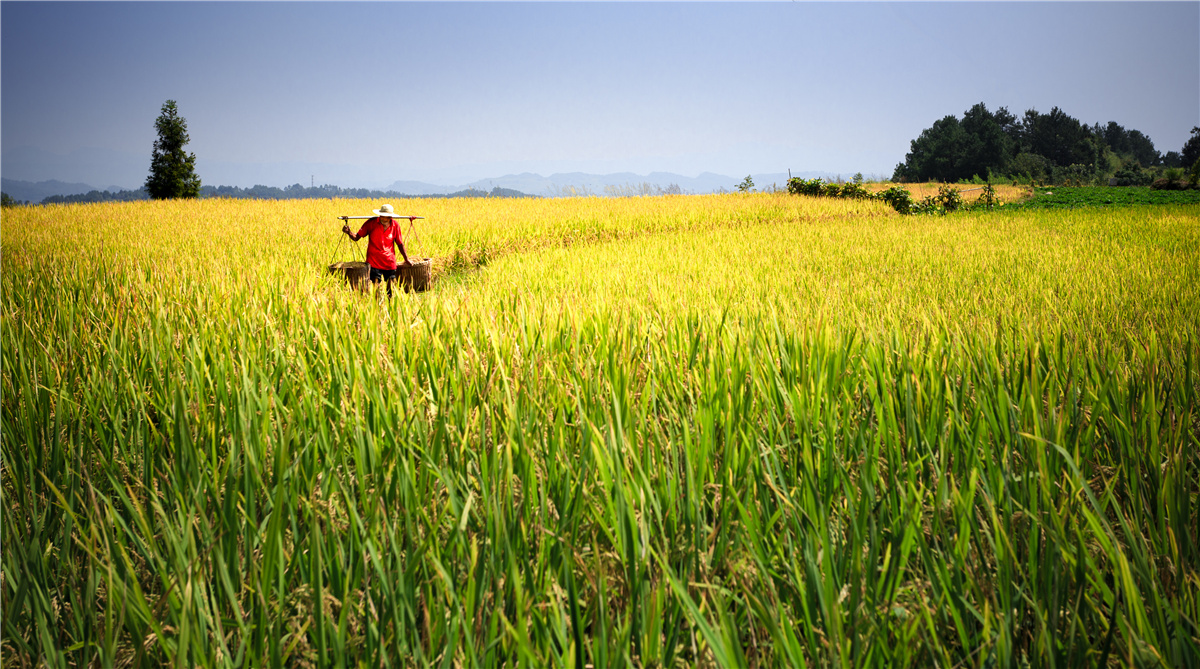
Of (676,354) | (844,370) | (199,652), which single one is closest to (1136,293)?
(844,370)

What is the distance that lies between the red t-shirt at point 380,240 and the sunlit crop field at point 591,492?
8.40 ft

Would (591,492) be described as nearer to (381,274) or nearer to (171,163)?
(381,274)

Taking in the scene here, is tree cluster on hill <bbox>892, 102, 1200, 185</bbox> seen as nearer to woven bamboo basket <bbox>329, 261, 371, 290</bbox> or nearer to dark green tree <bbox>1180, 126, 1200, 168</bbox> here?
dark green tree <bbox>1180, 126, 1200, 168</bbox>

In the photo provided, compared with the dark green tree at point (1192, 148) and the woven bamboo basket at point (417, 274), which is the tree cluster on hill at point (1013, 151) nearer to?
the dark green tree at point (1192, 148)

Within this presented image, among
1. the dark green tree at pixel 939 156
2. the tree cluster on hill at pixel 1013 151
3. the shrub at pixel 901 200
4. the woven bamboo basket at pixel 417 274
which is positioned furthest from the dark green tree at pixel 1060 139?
the woven bamboo basket at pixel 417 274

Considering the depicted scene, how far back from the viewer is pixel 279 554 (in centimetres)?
101

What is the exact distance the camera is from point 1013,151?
60312 mm

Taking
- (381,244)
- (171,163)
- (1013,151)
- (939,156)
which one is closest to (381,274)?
(381,244)

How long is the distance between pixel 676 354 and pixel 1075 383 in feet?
4.15

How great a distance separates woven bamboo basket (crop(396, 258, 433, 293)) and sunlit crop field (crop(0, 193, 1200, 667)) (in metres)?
2.56

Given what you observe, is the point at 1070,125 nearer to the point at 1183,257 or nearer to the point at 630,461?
the point at 1183,257

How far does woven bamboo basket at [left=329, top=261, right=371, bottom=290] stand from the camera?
226 inches

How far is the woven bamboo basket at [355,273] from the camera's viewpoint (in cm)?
574

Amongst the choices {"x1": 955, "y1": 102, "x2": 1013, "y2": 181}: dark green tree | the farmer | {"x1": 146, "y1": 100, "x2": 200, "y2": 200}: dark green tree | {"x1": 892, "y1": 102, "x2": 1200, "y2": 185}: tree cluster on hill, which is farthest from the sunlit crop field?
{"x1": 955, "y1": 102, "x2": 1013, "y2": 181}: dark green tree
